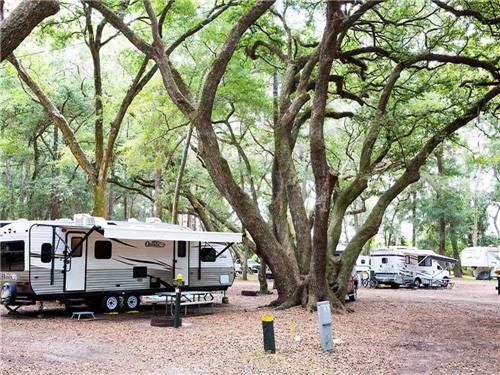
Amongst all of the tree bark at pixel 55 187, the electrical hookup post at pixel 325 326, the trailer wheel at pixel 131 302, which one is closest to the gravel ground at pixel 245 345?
the electrical hookup post at pixel 325 326

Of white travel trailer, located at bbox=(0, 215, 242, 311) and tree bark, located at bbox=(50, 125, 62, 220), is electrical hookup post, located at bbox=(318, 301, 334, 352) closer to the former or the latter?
white travel trailer, located at bbox=(0, 215, 242, 311)

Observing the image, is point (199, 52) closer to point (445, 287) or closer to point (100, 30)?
point (100, 30)

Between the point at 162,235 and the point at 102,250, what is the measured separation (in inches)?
77.5

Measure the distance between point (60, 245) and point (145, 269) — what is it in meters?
2.81

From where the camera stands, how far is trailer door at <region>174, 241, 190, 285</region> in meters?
16.8

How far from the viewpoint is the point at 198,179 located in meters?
29.1

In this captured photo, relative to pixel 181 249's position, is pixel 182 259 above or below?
below

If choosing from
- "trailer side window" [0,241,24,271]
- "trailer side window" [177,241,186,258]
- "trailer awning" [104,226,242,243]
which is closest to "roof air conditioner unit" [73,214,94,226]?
"trailer awning" [104,226,242,243]

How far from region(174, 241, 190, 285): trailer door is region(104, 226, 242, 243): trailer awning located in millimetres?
1764

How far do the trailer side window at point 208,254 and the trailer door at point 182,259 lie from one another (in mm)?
616

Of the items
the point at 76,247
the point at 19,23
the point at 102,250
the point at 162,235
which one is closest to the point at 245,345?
the point at 162,235

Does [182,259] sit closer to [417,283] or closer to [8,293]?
[8,293]

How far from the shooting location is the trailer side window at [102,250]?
578 inches

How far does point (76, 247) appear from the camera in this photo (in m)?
14.1
